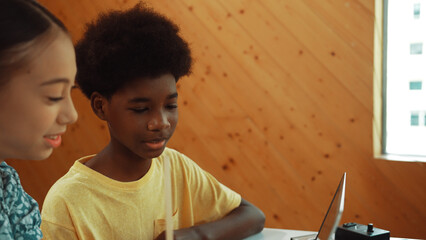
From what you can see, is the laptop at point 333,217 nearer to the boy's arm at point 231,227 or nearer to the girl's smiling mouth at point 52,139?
the boy's arm at point 231,227

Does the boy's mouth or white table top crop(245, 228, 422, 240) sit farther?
white table top crop(245, 228, 422, 240)

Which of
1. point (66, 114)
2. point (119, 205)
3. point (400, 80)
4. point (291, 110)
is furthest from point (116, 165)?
point (400, 80)

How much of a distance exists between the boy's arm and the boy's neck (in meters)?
0.18

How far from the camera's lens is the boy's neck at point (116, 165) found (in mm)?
1225

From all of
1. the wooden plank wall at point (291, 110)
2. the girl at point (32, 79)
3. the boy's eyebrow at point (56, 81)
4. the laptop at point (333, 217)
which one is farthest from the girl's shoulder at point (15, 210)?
the wooden plank wall at point (291, 110)

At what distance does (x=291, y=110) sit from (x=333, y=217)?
2019mm

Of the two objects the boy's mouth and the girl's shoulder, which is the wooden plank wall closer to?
the boy's mouth

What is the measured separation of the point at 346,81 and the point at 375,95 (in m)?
0.17

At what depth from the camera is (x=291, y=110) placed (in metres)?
2.85

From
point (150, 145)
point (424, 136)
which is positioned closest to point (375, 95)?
point (424, 136)

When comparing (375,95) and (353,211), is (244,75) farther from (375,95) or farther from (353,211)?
(353,211)

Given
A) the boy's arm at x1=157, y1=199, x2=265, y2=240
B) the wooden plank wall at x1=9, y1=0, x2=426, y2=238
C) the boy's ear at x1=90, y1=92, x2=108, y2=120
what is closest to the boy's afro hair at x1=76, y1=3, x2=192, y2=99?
the boy's ear at x1=90, y1=92, x2=108, y2=120

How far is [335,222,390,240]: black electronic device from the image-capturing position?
1208 millimetres

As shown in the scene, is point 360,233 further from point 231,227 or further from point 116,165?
point 116,165
